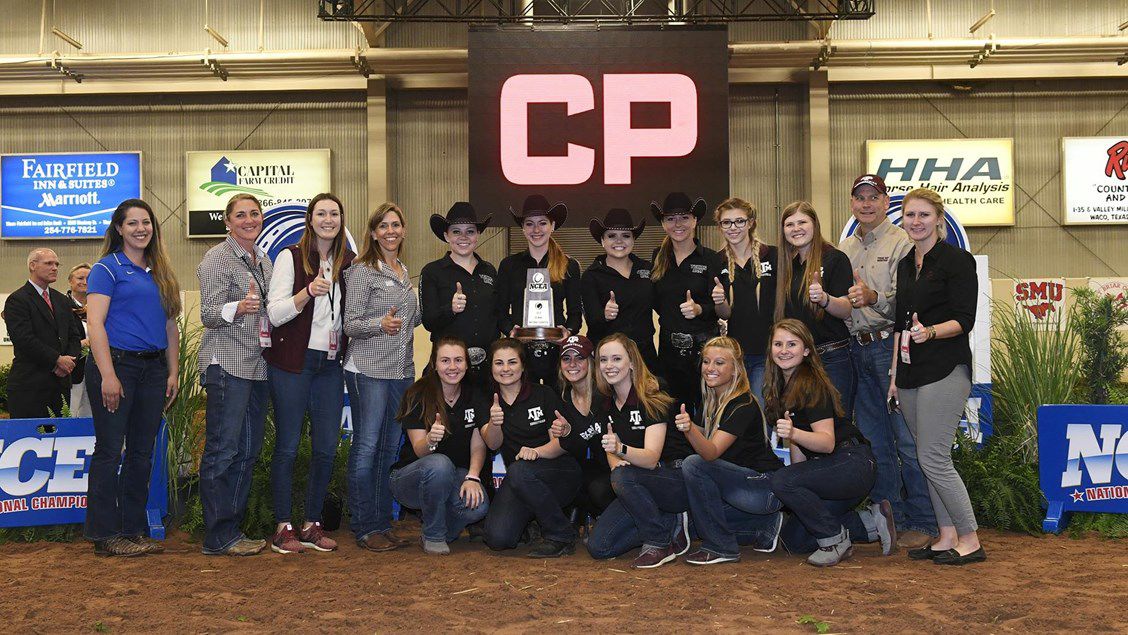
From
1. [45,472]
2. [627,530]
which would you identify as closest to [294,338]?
[45,472]

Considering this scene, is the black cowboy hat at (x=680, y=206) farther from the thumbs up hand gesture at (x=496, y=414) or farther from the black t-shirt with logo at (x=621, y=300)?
the thumbs up hand gesture at (x=496, y=414)

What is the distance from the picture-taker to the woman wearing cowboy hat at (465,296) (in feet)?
17.5

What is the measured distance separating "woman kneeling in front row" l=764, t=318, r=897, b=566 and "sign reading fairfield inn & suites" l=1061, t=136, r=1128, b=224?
41.3ft

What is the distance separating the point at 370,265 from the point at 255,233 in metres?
0.62

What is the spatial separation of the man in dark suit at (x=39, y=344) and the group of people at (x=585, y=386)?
1998mm

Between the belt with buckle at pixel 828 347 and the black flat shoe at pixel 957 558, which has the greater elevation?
the belt with buckle at pixel 828 347

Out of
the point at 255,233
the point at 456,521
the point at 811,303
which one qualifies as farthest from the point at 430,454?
the point at 811,303

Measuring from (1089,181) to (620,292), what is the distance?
42.3ft

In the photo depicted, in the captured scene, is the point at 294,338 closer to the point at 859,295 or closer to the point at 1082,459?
the point at 859,295

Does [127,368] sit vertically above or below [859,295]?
below

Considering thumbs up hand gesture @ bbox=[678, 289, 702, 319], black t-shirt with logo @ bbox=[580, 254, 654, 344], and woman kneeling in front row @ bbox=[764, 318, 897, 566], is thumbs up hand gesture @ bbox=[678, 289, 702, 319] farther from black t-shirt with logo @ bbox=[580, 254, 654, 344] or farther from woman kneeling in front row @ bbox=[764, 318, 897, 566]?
woman kneeling in front row @ bbox=[764, 318, 897, 566]

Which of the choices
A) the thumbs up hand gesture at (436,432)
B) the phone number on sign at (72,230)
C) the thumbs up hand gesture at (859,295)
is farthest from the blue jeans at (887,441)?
the phone number on sign at (72,230)

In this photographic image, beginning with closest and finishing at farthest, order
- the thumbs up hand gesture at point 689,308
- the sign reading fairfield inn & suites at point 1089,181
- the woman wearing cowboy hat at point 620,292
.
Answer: the thumbs up hand gesture at point 689,308 → the woman wearing cowboy hat at point 620,292 → the sign reading fairfield inn & suites at point 1089,181

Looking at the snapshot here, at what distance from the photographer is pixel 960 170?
15219mm
